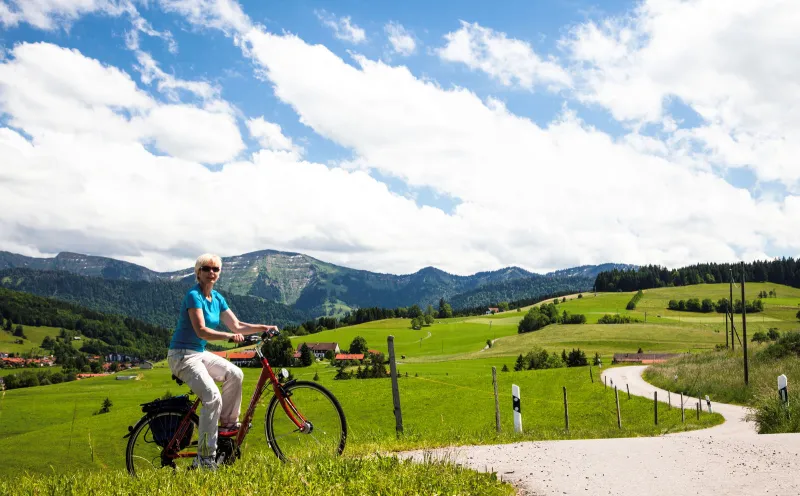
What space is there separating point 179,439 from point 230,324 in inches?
66.0

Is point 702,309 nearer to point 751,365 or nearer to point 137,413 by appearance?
point 751,365

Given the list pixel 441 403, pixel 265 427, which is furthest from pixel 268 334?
pixel 441 403

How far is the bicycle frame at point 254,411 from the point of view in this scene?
7637 mm

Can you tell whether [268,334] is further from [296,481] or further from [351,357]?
[351,357]

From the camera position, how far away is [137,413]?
67.5 metres

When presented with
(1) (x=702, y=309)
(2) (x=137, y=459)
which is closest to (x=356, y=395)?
(2) (x=137, y=459)

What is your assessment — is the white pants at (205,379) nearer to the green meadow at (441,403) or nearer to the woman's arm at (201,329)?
the woman's arm at (201,329)

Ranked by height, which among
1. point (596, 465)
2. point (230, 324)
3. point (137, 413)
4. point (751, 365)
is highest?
point (230, 324)

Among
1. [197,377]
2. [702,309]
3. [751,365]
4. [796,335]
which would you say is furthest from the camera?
[702,309]

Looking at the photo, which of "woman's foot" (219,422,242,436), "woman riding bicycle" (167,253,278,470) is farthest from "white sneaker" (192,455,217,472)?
"woman's foot" (219,422,242,436)

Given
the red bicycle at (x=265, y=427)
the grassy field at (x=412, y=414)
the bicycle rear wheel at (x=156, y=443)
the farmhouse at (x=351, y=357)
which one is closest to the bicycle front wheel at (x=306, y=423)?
the red bicycle at (x=265, y=427)

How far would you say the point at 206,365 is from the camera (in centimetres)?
750

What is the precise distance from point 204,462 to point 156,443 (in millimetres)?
1037

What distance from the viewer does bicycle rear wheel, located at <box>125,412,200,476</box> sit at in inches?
303
